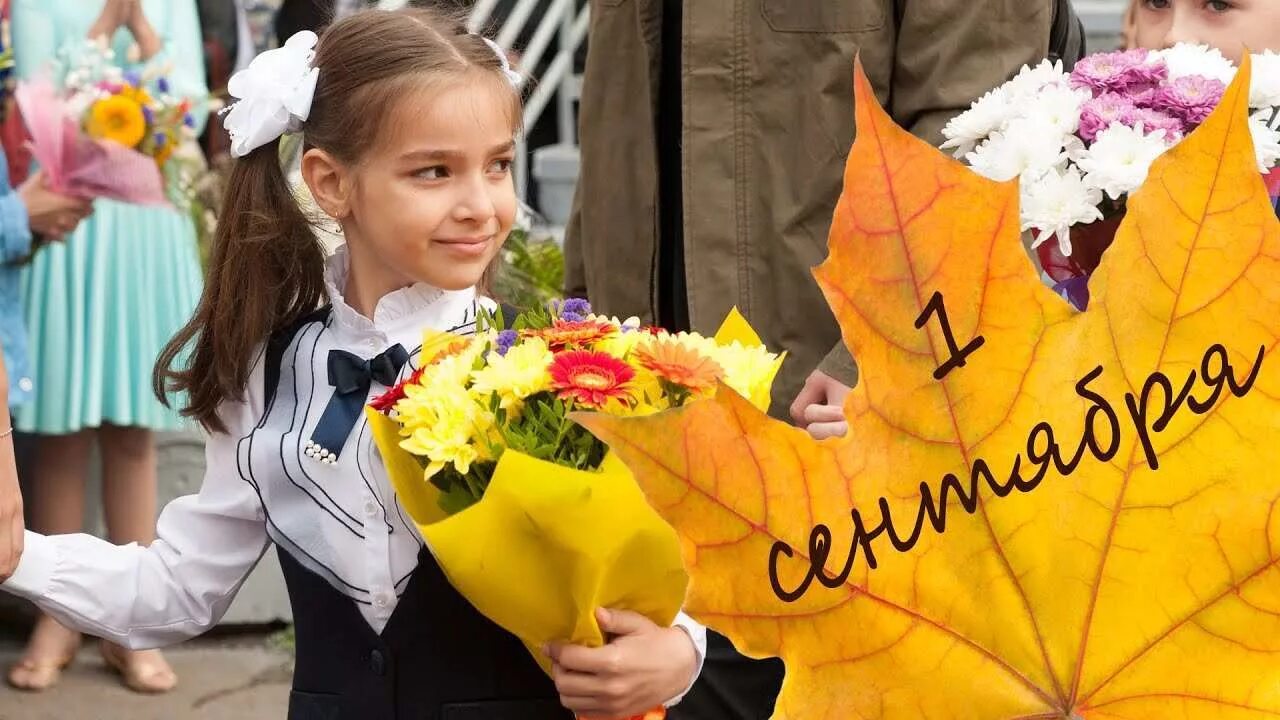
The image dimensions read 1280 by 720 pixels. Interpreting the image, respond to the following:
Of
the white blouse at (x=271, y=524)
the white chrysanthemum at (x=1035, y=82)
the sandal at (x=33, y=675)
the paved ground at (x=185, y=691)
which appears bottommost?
the paved ground at (x=185, y=691)

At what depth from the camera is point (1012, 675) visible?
28.2 inches

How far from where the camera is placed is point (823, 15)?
7.57 ft

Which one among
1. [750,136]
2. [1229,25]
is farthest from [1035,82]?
[750,136]

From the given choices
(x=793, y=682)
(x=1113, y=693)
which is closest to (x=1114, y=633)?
(x=1113, y=693)

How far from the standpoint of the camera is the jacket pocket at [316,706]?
1.77m

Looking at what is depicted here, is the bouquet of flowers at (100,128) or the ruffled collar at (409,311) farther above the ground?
the ruffled collar at (409,311)

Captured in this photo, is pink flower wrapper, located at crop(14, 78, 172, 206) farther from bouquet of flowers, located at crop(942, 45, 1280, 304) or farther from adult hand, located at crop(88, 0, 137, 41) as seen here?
bouquet of flowers, located at crop(942, 45, 1280, 304)

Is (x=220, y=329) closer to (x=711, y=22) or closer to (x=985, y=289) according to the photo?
(x=711, y=22)

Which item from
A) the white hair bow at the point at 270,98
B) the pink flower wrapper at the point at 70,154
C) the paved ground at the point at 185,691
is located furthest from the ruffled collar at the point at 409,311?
the paved ground at the point at 185,691

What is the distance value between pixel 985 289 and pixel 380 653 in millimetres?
1193

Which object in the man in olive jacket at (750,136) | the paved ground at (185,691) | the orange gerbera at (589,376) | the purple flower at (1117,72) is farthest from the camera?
the paved ground at (185,691)

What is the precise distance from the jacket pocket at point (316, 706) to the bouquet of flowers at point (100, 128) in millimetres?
2406

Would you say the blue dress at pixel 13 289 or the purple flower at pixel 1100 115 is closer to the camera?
the purple flower at pixel 1100 115

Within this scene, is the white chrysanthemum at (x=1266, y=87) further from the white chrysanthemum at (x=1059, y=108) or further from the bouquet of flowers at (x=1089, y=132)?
the white chrysanthemum at (x=1059, y=108)
